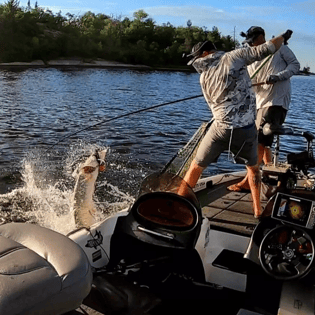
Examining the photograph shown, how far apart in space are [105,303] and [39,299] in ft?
2.75

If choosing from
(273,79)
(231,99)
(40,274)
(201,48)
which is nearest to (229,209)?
(231,99)

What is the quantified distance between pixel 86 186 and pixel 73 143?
811 centimetres

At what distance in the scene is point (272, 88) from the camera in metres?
5.48

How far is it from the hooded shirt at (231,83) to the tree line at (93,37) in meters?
62.2

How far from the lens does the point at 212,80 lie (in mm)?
4328

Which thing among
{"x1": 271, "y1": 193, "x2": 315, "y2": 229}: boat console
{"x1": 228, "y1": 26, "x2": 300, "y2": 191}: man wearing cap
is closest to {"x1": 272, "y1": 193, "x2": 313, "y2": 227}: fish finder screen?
{"x1": 271, "y1": 193, "x2": 315, "y2": 229}: boat console

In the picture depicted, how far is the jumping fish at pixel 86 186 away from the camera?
530cm

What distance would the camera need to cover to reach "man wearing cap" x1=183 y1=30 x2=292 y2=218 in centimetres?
420

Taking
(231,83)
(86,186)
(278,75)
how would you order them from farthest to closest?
1. (86,186)
2. (278,75)
3. (231,83)

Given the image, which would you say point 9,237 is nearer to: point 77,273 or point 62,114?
point 77,273

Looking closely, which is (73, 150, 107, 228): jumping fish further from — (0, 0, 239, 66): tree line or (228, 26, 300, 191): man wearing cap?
(0, 0, 239, 66): tree line

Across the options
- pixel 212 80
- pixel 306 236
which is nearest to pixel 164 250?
pixel 306 236

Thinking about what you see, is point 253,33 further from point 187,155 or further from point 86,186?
point 86,186

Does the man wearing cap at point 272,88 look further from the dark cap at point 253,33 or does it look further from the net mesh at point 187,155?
the net mesh at point 187,155
